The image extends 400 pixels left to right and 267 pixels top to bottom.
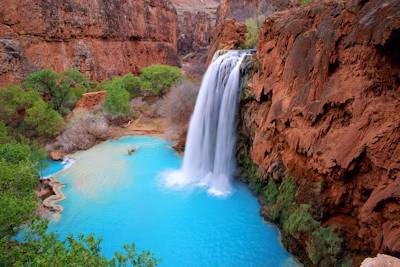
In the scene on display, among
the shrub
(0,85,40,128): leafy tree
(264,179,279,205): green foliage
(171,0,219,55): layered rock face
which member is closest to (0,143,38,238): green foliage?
(264,179,279,205): green foliage

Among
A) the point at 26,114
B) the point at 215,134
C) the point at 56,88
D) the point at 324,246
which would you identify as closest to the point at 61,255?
the point at 324,246

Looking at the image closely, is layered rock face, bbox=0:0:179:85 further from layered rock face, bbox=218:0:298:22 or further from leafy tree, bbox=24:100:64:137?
layered rock face, bbox=218:0:298:22

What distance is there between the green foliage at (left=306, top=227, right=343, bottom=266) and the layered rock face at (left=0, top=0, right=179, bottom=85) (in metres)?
25.0

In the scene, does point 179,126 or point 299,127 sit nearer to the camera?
point 299,127

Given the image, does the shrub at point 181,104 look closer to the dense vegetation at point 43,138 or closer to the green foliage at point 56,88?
the dense vegetation at point 43,138

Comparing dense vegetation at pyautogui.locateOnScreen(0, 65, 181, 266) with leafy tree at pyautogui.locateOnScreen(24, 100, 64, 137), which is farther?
leafy tree at pyautogui.locateOnScreen(24, 100, 64, 137)

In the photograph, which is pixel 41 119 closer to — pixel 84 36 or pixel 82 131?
pixel 82 131

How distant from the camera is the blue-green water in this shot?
8.87 meters

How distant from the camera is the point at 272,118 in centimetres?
1022

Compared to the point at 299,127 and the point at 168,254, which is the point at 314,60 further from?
the point at 168,254

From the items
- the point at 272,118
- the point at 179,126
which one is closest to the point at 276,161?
the point at 272,118

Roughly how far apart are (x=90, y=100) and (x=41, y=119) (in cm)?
747

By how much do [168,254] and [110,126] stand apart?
1601 centimetres

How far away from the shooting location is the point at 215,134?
14492mm
